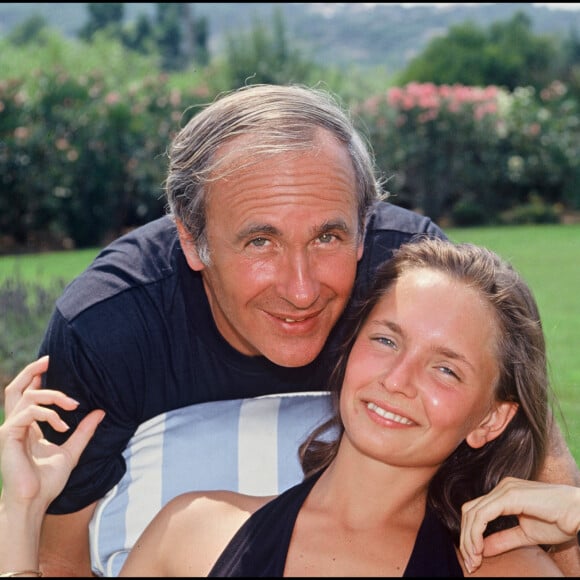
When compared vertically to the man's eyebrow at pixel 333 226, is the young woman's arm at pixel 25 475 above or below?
below

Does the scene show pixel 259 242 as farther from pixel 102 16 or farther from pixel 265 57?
pixel 102 16

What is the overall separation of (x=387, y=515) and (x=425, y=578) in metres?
0.23

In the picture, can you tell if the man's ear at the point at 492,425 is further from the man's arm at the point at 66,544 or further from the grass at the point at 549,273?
the man's arm at the point at 66,544

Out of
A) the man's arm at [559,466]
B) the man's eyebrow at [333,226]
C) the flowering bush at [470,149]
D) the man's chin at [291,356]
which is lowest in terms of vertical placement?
the flowering bush at [470,149]

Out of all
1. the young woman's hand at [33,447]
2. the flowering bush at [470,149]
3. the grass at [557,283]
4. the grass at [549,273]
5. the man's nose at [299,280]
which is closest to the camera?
the young woman's hand at [33,447]

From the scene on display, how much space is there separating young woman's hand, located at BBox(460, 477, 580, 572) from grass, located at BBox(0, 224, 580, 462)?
976 millimetres

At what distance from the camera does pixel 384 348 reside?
103 inches

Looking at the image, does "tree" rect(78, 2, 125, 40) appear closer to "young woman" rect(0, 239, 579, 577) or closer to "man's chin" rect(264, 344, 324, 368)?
"man's chin" rect(264, 344, 324, 368)

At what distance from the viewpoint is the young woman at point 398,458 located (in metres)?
2.50

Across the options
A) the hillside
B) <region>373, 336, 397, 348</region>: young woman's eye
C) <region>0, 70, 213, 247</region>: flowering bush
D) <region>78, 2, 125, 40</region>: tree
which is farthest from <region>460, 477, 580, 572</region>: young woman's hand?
<region>78, 2, 125, 40</region>: tree

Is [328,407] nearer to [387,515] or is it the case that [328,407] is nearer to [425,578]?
[387,515]

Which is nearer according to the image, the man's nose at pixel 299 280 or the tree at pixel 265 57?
the man's nose at pixel 299 280

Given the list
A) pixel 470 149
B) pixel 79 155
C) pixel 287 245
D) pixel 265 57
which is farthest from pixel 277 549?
pixel 265 57

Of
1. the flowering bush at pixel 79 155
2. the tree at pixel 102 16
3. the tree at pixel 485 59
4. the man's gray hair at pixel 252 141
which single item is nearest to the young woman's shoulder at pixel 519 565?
the man's gray hair at pixel 252 141
